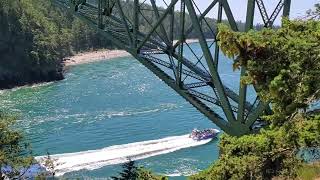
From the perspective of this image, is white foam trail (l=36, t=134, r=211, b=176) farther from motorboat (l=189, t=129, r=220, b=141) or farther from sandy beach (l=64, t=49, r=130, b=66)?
sandy beach (l=64, t=49, r=130, b=66)

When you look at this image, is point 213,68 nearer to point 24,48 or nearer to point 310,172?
point 310,172

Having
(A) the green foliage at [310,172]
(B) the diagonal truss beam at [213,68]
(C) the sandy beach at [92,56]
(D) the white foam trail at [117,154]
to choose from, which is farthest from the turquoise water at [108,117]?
(C) the sandy beach at [92,56]

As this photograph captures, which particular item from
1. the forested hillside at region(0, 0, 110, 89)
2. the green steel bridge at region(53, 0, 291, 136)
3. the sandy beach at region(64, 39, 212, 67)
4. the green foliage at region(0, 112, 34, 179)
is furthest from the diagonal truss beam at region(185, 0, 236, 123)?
the sandy beach at region(64, 39, 212, 67)

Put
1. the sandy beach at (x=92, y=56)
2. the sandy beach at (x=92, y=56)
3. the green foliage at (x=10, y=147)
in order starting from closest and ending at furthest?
1. the green foliage at (x=10, y=147)
2. the sandy beach at (x=92, y=56)
3. the sandy beach at (x=92, y=56)

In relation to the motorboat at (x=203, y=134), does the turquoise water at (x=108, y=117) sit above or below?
below

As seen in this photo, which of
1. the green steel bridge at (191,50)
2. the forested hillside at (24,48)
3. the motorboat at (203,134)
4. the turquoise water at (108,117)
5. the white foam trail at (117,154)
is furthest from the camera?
the forested hillside at (24,48)

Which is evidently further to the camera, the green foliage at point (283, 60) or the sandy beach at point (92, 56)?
the sandy beach at point (92, 56)

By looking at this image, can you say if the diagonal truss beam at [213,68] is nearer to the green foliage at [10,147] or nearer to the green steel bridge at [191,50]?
the green steel bridge at [191,50]

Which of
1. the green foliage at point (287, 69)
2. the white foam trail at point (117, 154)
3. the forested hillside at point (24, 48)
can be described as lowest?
the white foam trail at point (117, 154)
